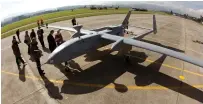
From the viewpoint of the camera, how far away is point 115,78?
15.6 metres

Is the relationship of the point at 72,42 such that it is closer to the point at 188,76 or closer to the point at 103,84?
the point at 103,84

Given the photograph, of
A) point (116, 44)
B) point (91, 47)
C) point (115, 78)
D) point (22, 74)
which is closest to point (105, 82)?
point (115, 78)

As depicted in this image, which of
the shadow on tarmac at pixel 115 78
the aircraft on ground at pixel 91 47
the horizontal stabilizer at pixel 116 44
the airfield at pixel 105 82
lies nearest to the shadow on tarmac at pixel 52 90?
the airfield at pixel 105 82

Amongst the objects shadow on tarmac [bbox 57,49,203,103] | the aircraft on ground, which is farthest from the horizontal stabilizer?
shadow on tarmac [bbox 57,49,203,103]

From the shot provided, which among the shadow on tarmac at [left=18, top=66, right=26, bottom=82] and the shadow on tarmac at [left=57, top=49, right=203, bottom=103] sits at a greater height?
the shadow on tarmac at [left=18, top=66, right=26, bottom=82]

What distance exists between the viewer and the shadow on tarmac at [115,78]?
548 inches

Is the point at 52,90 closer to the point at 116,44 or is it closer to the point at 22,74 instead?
the point at 22,74

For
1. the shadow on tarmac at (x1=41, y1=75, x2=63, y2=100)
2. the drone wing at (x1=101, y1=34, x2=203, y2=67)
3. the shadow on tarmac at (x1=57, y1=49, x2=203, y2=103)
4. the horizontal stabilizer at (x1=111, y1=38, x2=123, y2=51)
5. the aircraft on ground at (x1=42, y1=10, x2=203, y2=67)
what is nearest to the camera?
the shadow on tarmac at (x1=41, y1=75, x2=63, y2=100)

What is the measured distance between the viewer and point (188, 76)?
665 inches

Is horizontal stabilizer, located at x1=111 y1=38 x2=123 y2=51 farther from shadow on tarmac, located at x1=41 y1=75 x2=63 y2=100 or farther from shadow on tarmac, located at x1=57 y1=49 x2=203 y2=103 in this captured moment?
Answer: shadow on tarmac, located at x1=41 y1=75 x2=63 y2=100

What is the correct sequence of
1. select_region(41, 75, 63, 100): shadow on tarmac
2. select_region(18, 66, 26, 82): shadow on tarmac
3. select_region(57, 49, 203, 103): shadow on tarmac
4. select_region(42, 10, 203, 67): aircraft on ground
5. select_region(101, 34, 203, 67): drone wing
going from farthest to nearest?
select_region(18, 66, 26, 82): shadow on tarmac, select_region(42, 10, 203, 67): aircraft on ground, select_region(101, 34, 203, 67): drone wing, select_region(57, 49, 203, 103): shadow on tarmac, select_region(41, 75, 63, 100): shadow on tarmac

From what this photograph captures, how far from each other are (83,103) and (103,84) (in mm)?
2838

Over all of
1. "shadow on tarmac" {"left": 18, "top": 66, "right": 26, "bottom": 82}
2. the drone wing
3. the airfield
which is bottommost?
the airfield

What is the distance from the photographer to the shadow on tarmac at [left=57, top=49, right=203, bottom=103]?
13.9 metres
